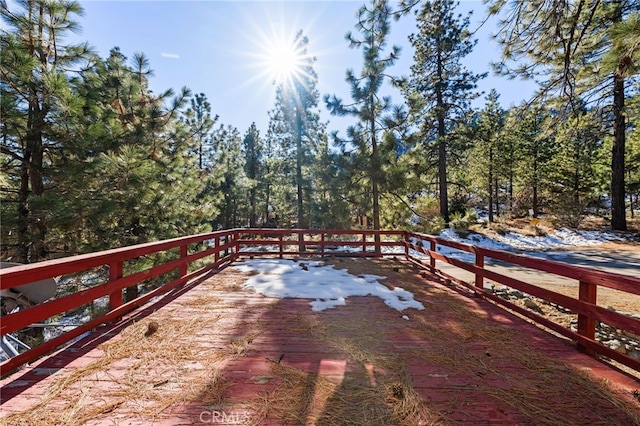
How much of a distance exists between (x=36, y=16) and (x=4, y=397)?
21.3 feet

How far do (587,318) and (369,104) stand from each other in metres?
8.48

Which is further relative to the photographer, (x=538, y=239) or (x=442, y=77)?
(x=442, y=77)

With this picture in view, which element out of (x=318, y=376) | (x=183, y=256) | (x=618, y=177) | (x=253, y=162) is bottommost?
(x=318, y=376)

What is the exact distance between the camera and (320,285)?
4738 mm

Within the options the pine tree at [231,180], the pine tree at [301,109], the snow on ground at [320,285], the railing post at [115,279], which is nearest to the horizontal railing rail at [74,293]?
the railing post at [115,279]

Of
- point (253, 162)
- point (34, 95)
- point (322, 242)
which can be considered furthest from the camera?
point (253, 162)

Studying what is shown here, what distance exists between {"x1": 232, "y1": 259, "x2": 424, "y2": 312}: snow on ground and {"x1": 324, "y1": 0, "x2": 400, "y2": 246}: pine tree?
11.8 ft

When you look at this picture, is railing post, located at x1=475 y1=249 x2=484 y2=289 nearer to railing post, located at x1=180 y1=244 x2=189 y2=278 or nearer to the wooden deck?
the wooden deck

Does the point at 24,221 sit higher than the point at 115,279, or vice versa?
the point at 24,221

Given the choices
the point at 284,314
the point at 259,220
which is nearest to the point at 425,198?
the point at 284,314

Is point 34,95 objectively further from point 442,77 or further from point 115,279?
point 442,77

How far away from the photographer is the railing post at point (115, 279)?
2.94 m

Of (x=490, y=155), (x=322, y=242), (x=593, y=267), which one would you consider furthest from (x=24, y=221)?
(x=490, y=155)

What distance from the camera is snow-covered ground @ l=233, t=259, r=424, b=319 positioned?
3910mm
